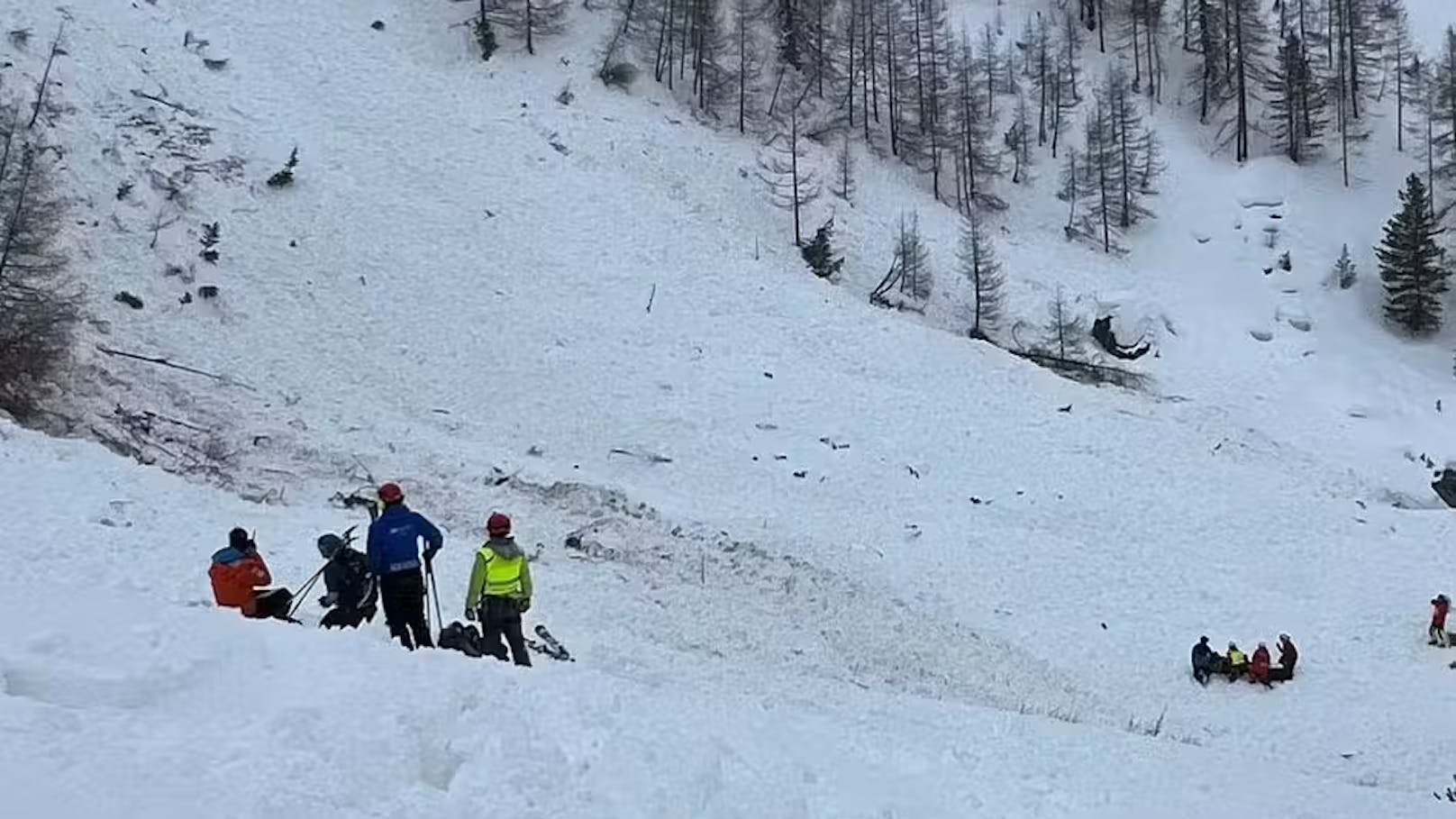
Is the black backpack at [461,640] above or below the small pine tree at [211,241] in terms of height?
below

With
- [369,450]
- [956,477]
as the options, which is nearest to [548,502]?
[369,450]

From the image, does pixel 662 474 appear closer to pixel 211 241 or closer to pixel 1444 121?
pixel 211 241

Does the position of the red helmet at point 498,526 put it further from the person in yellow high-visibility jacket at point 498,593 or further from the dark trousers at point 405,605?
the dark trousers at point 405,605

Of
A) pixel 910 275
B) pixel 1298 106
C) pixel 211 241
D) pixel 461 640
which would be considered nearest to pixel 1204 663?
pixel 461 640

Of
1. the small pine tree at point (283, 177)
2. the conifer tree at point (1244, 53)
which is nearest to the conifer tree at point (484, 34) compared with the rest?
the small pine tree at point (283, 177)

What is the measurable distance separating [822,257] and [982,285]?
567 cm

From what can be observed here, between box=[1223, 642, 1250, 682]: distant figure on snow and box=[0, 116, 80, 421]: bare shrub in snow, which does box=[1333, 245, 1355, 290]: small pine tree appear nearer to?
box=[1223, 642, 1250, 682]: distant figure on snow

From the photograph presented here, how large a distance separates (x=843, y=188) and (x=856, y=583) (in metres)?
28.0

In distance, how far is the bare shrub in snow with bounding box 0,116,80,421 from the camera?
21484 mm

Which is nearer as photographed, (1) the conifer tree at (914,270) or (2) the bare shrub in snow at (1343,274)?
(1) the conifer tree at (914,270)

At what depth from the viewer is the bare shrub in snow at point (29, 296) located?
21484mm

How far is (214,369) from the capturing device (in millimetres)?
26812

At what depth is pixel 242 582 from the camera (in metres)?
12.0

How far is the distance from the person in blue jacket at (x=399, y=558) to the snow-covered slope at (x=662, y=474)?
39 cm
